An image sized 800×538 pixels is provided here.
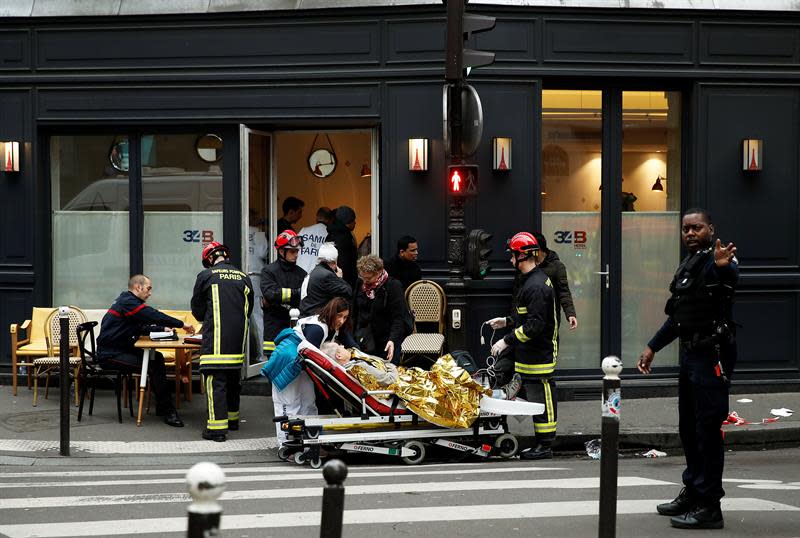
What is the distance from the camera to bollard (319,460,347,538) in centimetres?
500

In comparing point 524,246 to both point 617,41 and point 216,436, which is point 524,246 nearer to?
point 216,436

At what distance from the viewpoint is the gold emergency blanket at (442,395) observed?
1041 centimetres

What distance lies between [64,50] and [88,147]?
1.25m

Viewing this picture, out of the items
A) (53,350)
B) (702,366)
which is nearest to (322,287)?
(53,350)

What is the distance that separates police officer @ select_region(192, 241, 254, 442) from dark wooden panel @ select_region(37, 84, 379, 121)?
9.64ft

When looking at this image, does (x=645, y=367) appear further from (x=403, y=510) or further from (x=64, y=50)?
(x=64, y=50)

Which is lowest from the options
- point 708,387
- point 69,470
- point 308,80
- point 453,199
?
point 69,470

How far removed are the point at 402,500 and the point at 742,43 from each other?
27.4ft

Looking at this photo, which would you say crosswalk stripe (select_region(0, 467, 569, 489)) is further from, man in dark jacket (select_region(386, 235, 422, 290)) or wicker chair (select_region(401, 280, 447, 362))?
man in dark jacket (select_region(386, 235, 422, 290))

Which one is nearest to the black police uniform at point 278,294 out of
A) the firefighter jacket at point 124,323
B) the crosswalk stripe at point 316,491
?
the firefighter jacket at point 124,323

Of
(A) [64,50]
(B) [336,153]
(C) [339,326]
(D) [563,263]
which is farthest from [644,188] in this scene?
(A) [64,50]

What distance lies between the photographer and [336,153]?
15984 millimetres

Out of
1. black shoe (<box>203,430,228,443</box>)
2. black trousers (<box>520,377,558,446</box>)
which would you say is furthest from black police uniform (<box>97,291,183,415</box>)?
black trousers (<box>520,377,558,446</box>)

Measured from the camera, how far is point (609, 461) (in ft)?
21.4
